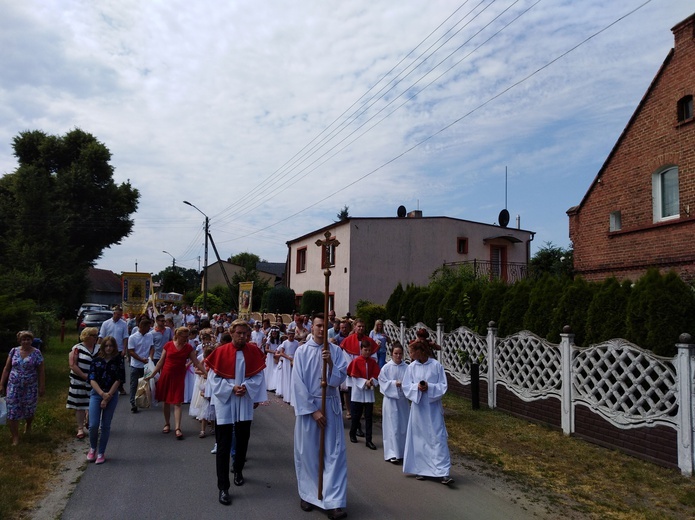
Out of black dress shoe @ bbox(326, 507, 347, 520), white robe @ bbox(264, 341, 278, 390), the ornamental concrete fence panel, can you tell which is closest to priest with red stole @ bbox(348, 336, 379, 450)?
black dress shoe @ bbox(326, 507, 347, 520)

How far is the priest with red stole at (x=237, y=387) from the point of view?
609 centimetres

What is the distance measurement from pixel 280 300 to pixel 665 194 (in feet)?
74.7

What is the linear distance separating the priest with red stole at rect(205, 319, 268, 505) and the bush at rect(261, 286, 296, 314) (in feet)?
86.1

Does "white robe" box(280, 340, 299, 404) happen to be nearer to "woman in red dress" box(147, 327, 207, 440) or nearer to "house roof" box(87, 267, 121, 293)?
"woman in red dress" box(147, 327, 207, 440)

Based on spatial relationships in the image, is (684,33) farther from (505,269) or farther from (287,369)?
(505,269)

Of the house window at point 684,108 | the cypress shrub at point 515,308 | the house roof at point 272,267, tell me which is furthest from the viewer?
the house roof at point 272,267

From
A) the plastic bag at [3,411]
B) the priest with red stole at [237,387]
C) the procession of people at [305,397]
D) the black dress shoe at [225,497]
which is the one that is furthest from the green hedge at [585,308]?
the plastic bag at [3,411]

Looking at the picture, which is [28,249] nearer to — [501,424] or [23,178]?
[23,178]

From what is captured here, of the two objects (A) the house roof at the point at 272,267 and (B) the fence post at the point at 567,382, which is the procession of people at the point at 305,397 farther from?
(A) the house roof at the point at 272,267

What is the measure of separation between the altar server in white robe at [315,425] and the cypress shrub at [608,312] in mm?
5060

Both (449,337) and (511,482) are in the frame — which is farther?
(449,337)

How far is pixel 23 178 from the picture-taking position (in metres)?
35.3

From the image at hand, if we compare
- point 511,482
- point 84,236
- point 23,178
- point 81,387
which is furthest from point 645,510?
point 84,236

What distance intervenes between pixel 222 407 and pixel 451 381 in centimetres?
837
